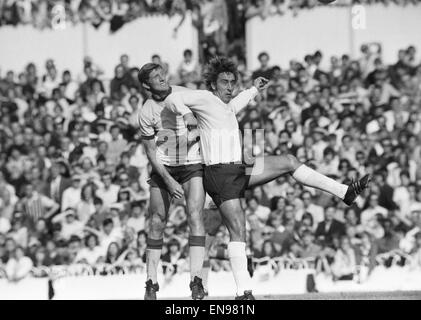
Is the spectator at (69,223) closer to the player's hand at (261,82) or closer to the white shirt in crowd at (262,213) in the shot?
the white shirt in crowd at (262,213)

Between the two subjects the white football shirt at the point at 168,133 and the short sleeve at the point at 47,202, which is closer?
the white football shirt at the point at 168,133

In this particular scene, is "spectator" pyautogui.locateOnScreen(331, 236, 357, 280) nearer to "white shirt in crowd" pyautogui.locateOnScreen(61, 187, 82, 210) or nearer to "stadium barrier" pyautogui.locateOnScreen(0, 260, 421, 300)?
"stadium barrier" pyautogui.locateOnScreen(0, 260, 421, 300)

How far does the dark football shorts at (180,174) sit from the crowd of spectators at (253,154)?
295cm

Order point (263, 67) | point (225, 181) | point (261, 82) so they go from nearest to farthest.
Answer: point (225, 181) → point (261, 82) → point (263, 67)

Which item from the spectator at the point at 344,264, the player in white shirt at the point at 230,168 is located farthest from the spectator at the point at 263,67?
the player in white shirt at the point at 230,168

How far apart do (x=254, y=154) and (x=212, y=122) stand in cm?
634

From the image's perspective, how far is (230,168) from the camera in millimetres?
11086

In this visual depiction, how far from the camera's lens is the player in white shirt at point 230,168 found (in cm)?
1091

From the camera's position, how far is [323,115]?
18.4 meters

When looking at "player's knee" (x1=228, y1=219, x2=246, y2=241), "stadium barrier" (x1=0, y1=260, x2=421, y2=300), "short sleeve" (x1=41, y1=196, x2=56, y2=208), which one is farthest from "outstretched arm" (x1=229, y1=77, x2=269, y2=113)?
"short sleeve" (x1=41, y1=196, x2=56, y2=208)

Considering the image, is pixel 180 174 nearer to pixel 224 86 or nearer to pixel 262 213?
pixel 224 86

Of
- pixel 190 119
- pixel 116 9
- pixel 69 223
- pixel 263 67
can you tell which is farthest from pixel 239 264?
pixel 116 9
